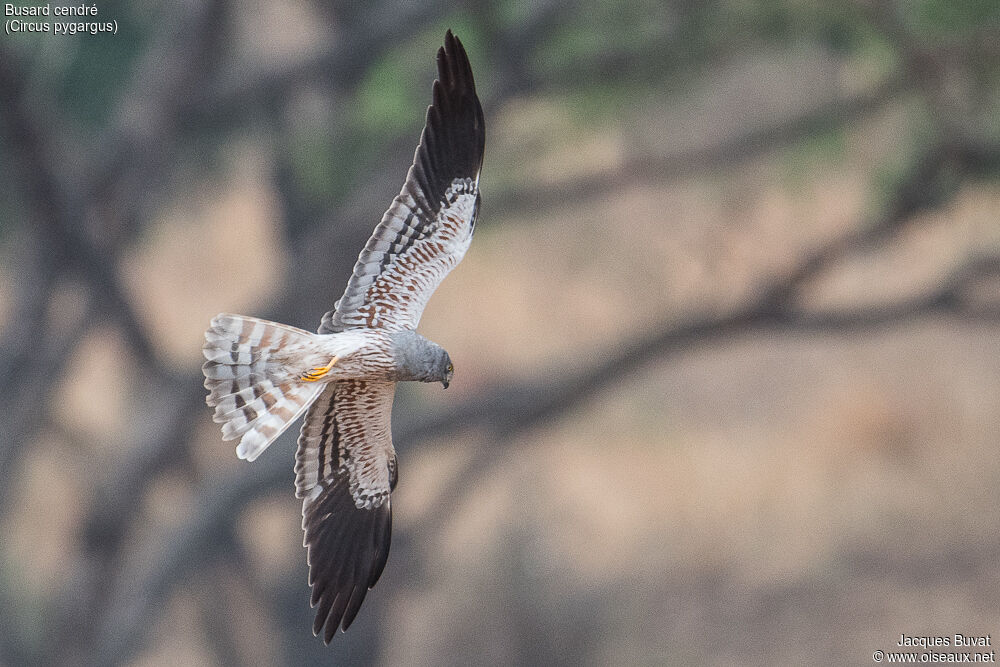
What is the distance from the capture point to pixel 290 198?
8.66 m

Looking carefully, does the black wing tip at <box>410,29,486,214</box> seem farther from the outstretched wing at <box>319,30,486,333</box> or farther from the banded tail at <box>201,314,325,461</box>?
the banded tail at <box>201,314,325,461</box>

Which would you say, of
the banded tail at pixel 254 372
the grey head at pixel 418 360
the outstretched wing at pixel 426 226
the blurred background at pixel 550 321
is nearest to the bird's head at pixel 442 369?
the grey head at pixel 418 360

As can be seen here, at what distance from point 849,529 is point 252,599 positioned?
4.70 m

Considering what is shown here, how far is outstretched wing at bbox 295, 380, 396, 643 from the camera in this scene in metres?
3.62

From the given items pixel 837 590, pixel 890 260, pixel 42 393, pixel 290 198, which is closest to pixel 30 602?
pixel 42 393

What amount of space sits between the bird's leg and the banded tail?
0.8 inches

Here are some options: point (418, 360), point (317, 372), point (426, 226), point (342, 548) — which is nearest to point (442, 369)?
point (418, 360)

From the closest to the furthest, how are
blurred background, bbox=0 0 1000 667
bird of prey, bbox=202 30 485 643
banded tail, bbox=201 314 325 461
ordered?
banded tail, bbox=201 314 325 461
bird of prey, bbox=202 30 485 643
blurred background, bbox=0 0 1000 667

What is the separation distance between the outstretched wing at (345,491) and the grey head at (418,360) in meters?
0.20

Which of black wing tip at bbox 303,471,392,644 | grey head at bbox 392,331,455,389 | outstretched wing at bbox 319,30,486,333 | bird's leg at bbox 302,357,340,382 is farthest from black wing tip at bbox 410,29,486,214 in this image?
black wing tip at bbox 303,471,392,644

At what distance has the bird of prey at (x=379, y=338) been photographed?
3.57 metres

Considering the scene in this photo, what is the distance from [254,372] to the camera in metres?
3.38

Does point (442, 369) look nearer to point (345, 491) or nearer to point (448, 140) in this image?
point (345, 491)

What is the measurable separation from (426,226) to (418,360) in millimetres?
435
